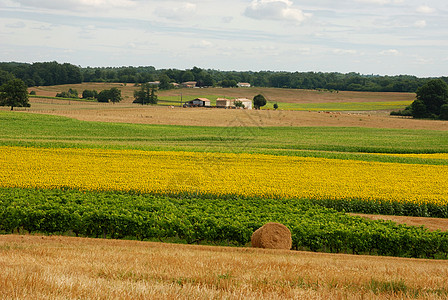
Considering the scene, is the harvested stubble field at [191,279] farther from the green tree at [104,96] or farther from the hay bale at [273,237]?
the green tree at [104,96]

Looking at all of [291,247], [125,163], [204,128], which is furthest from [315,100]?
[291,247]

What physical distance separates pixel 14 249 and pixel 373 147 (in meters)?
45.3

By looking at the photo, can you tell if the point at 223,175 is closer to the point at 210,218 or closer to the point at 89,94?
the point at 210,218

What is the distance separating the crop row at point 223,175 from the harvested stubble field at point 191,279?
41.9 feet

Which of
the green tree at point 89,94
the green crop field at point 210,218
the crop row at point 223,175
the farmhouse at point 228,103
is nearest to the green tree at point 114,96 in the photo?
the green tree at point 89,94

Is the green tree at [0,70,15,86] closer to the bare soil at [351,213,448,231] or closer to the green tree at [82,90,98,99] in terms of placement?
the green tree at [82,90,98,99]

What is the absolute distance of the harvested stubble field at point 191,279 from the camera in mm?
6910

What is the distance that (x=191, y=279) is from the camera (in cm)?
820

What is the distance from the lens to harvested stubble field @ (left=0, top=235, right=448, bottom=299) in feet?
22.7

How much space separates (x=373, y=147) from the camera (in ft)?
170

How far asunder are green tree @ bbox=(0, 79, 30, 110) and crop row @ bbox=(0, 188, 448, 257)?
259ft

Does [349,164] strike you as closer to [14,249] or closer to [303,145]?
[303,145]

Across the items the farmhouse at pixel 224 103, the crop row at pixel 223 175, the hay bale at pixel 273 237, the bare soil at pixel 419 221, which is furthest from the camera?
the farmhouse at pixel 224 103

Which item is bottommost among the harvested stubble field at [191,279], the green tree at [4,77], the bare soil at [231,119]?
the bare soil at [231,119]
